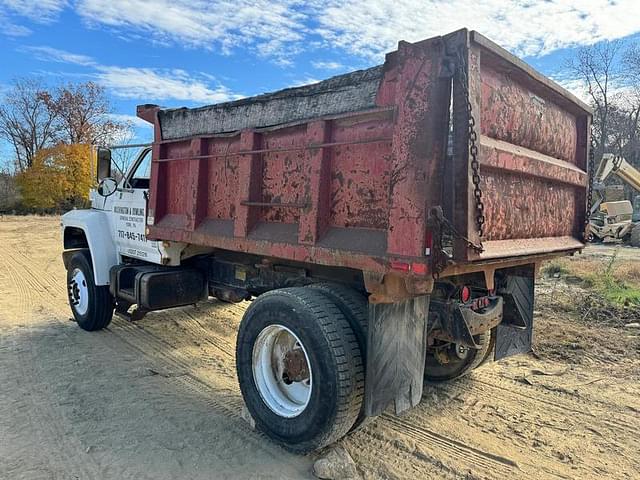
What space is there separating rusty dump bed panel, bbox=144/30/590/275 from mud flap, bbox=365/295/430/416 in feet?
1.28

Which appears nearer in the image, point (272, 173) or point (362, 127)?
point (362, 127)

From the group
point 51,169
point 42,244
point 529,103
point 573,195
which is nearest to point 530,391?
point 573,195

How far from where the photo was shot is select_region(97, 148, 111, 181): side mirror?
5.95m

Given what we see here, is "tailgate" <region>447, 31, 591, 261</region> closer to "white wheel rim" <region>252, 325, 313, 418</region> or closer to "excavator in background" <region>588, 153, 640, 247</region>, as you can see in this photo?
"white wheel rim" <region>252, 325, 313, 418</region>

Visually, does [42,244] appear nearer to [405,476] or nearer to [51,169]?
[405,476]

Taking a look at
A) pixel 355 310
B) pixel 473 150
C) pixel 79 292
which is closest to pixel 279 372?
pixel 355 310

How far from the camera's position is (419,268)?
2578mm

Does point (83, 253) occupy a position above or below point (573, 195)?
below

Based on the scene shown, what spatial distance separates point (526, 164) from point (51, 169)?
112ft

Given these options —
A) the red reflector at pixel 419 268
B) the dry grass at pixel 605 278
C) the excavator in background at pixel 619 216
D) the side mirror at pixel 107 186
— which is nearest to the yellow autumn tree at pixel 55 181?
the side mirror at pixel 107 186

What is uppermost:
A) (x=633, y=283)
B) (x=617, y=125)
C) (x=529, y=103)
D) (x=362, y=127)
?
(x=617, y=125)

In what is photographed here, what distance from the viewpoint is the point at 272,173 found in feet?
12.0

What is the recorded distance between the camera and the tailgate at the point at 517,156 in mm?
2572

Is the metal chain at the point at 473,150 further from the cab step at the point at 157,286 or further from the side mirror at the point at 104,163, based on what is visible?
the side mirror at the point at 104,163
